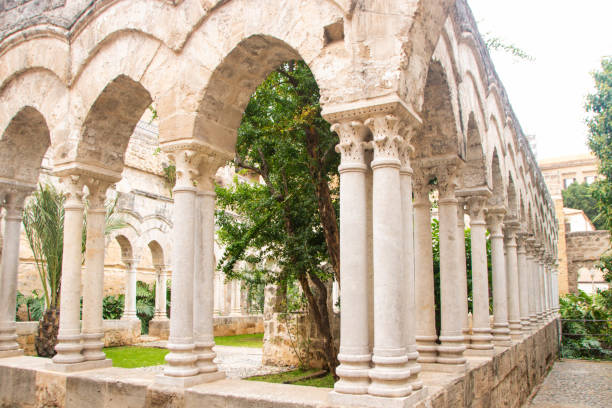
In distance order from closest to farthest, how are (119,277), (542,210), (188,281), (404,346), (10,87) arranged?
(404,346) < (188,281) < (10,87) < (542,210) < (119,277)

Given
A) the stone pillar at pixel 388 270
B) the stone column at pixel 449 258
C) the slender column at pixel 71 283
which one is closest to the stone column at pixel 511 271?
the stone column at pixel 449 258

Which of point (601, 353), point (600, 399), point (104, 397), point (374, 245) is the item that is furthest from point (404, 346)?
point (601, 353)

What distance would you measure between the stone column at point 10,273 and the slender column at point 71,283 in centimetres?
127

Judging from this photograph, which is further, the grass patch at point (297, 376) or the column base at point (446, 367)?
the grass patch at point (297, 376)

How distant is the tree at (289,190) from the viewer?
298 inches

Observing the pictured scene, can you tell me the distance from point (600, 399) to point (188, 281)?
7.48 m

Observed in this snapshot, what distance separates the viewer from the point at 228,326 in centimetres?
1817

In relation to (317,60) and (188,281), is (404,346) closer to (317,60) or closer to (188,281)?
(188,281)

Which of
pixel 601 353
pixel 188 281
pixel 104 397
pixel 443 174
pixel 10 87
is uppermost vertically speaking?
pixel 10 87

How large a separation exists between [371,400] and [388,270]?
90 cm

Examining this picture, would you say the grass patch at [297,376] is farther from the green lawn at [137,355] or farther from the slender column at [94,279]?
the slender column at [94,279]

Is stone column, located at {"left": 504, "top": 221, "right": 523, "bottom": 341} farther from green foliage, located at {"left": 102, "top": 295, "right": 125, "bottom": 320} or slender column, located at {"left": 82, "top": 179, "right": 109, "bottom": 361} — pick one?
green foliage, located at {"left": 102, "top": 295, "right": 125, "bottom": 320}

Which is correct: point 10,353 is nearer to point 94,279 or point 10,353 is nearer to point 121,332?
point 94,279

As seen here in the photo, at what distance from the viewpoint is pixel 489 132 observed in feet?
25.7
